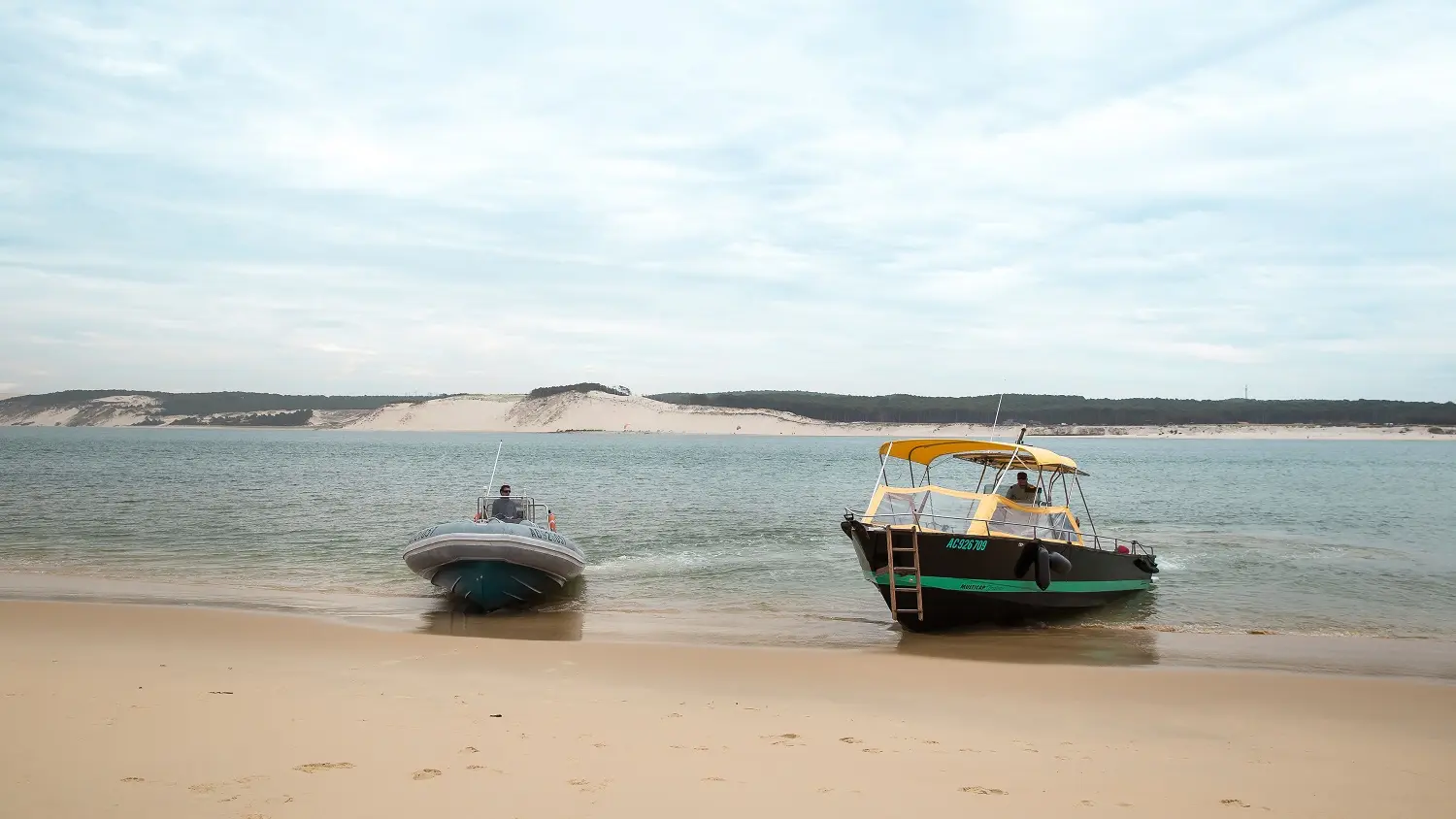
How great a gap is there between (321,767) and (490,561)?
8180mm

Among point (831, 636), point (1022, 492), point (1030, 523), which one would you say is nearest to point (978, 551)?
point (1030, 523)

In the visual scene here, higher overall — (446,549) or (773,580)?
(446,549)

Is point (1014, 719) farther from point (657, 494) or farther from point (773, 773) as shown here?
point (657, 494)

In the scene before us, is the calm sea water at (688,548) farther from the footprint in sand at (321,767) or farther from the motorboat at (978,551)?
the footprint in sand at (321,767)

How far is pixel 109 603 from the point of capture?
14109mm

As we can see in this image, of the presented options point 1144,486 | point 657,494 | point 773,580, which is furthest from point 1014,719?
point 1144,486

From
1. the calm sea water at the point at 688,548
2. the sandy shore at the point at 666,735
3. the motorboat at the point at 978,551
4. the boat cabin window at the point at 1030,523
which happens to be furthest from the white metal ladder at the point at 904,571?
the sandy shore at the point at 666,735

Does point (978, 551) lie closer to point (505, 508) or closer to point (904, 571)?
point (904, 571)

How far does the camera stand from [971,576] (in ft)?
44.8

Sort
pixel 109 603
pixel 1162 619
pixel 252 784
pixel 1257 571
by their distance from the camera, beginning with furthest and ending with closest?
pixel 1257 571 < pixel 1162 619 < pixel 109 603 < pixel 252 784

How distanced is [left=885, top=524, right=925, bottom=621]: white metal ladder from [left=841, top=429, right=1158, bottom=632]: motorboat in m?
0.01

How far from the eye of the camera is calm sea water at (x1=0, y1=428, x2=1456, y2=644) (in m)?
15.4

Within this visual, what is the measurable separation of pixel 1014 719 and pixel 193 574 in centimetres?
1613

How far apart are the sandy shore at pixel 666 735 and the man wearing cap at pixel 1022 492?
4.57 metres
